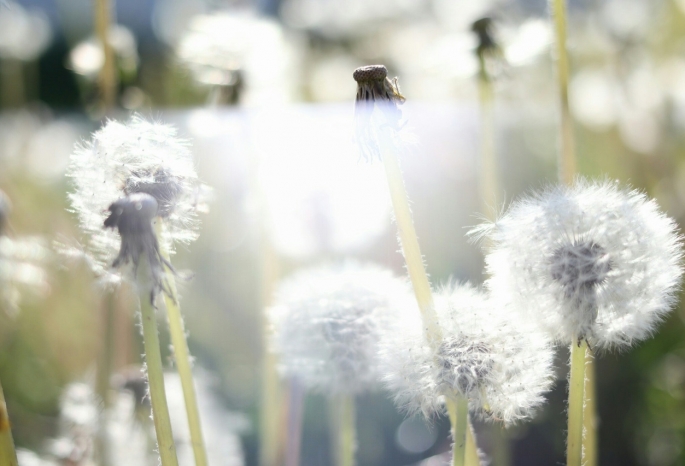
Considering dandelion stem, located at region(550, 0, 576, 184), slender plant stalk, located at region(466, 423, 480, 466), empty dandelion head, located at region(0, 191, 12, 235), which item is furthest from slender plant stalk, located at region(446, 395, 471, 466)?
empty dandelion head, located at region(0, 191, 12, 235)

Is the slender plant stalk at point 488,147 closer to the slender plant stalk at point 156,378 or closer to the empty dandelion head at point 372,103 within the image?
the empty dandelion head at point 372,103

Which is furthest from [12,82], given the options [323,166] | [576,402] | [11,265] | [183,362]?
[576,402]

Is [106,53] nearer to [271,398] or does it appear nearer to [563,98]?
[271,398]

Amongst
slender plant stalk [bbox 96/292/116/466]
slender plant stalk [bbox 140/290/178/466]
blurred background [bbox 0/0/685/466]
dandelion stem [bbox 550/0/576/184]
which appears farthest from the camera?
blurred background [bbox 0/0/685/466]

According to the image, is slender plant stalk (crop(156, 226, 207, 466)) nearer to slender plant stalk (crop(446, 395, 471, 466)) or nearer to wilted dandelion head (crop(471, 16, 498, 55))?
slender plant stalk (crop(446, 395, 471, 466))

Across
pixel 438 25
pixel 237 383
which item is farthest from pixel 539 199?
pixel 438 25

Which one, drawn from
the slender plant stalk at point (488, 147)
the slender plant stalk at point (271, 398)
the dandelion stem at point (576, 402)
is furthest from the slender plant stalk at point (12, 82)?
the dandelion stem at point (576, 402)
